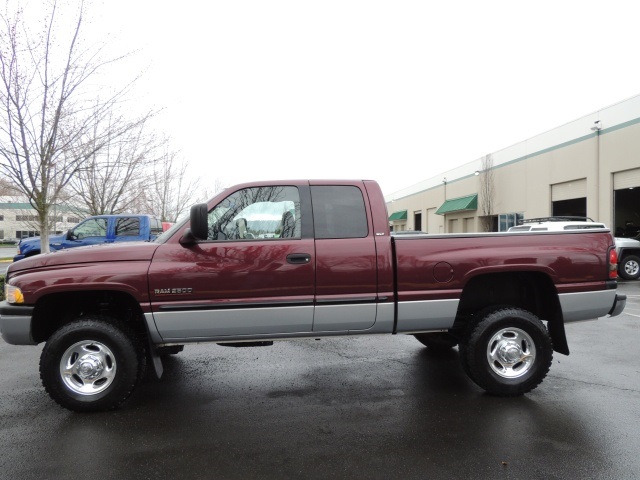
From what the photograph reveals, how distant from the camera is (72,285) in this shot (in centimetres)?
372

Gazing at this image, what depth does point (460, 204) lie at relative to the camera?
A: 32938 millimetres

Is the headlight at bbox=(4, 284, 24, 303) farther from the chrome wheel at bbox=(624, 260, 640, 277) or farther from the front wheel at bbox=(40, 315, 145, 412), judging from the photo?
the chrome wheel at bbox=(624, 260, 640, 277)

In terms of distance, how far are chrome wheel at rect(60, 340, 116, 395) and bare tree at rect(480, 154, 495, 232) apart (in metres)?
28.2

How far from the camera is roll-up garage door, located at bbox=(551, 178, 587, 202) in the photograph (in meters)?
20.9

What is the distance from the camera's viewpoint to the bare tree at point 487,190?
29406 mm

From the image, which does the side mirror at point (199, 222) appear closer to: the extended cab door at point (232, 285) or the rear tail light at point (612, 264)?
the extended cab door at point (232, 285)

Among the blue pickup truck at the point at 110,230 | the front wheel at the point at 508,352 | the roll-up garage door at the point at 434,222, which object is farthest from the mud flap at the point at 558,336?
the roll-up garage door at the point at 434,222

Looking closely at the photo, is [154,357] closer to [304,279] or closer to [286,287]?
[286,287]

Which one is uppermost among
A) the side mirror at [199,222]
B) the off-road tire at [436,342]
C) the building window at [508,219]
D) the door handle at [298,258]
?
the building window at [508,219]

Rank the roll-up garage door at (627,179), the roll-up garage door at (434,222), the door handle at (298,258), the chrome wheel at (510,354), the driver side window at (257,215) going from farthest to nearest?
the roll-up garage door at (434,222) → the roll-up garage door at (627,179) → the chrome wheel at (510,354) → the driver side window at (257,215) → the door handle at (298,258)

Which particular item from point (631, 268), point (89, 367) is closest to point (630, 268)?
point (631, 268)

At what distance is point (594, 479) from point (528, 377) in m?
1.42

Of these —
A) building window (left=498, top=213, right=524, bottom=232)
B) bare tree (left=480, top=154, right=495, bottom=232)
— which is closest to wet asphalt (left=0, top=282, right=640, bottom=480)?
building window (left=498, top=213, right=524, bottom=232)

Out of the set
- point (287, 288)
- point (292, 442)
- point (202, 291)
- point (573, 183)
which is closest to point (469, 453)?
point (292, 442)
